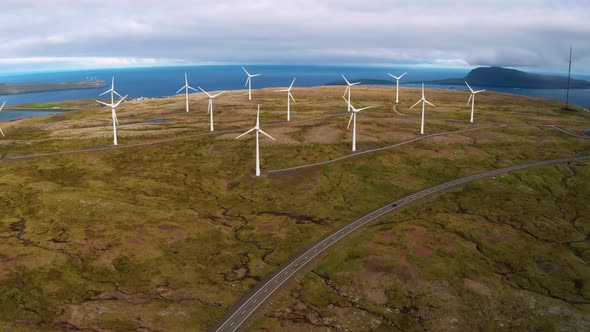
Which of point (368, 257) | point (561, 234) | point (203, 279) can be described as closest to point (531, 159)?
point (561, 234)

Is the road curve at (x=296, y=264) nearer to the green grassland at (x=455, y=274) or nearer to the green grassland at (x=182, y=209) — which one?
the green grassland at (x=182, y=209)

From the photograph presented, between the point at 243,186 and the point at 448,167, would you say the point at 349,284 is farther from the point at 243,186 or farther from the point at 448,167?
the point at 448,167

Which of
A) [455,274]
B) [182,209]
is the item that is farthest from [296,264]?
[182,209]

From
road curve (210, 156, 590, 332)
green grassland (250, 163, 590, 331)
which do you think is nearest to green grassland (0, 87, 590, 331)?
green grassland (250, 163, 590, 331)

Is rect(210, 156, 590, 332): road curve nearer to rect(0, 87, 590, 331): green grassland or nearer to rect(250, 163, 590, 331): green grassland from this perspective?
rect(0, 87, 590, 331): green grassland

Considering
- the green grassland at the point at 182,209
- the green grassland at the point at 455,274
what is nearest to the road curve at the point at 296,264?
the green grassland at the point at 182,209

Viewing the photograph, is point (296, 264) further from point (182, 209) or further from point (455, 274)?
point (182, 209)
